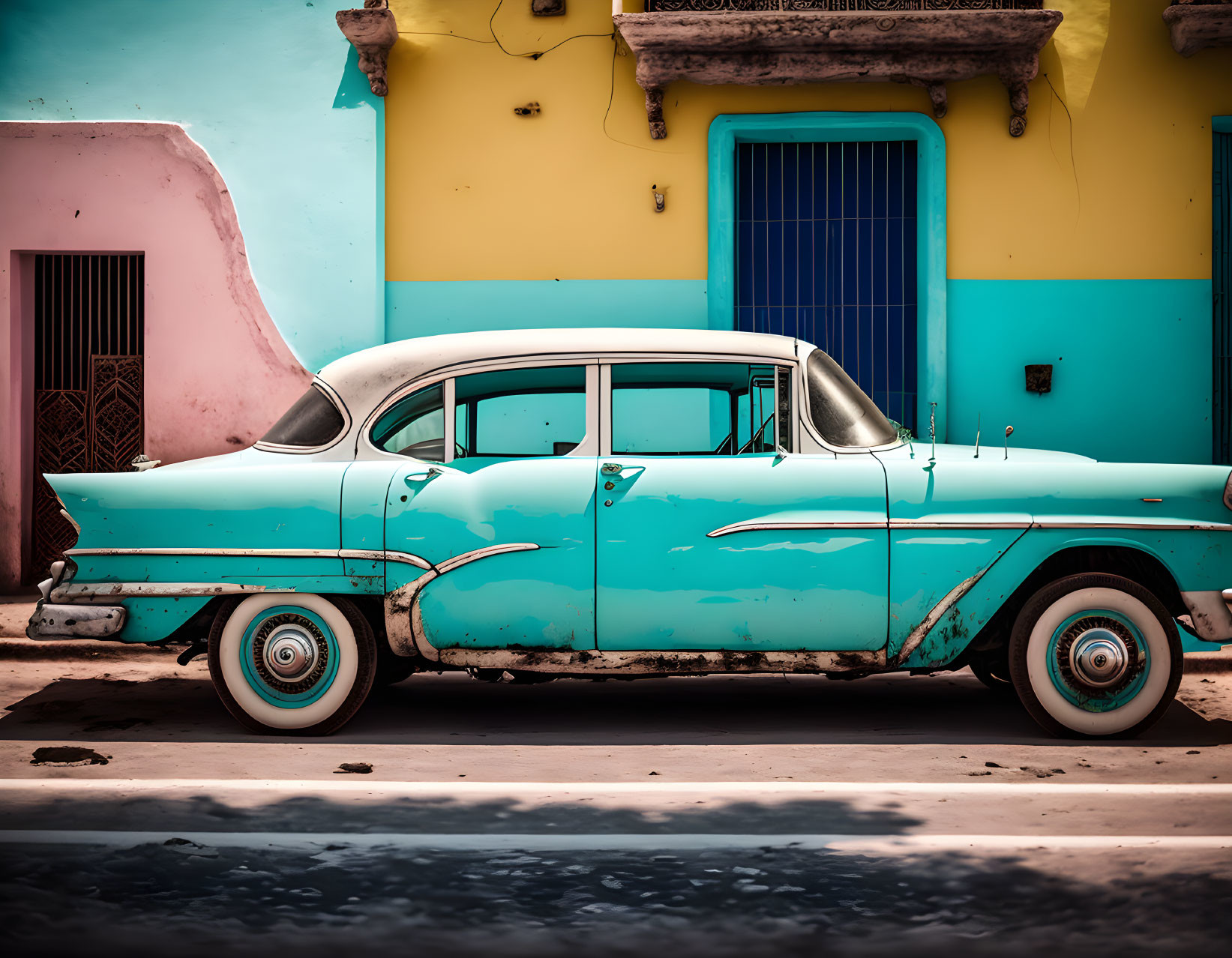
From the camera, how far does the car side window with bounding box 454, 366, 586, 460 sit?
553 cm

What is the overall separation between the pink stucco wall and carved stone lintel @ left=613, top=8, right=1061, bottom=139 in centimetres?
371

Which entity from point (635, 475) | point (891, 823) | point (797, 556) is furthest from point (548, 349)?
point (891, 823)

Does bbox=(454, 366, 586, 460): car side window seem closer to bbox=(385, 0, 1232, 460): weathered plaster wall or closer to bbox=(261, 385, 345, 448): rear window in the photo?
bbox=(261, 385, 345, 448): rear window

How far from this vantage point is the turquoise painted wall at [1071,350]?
32.7 ft

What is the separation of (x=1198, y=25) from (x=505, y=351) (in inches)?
276

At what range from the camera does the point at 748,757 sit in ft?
16.6

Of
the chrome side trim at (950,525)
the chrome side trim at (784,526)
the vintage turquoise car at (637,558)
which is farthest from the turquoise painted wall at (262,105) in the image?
the chrome side trim at (950,525)

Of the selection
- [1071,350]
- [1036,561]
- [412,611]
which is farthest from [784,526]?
[1071,350]

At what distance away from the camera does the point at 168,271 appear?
10.1 m

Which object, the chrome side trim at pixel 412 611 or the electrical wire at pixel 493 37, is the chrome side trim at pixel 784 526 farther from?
the electrical wire at pixel 493 37

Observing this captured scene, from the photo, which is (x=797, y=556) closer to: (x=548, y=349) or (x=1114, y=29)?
(x=548, y=349)

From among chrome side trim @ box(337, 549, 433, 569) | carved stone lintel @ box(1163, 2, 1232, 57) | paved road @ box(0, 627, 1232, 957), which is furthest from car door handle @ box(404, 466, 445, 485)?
carved stone lintel @ box(1163, 2, 1232, 57)

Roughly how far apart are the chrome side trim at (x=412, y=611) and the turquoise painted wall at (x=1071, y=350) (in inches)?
195

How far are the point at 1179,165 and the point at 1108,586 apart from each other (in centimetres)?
609
